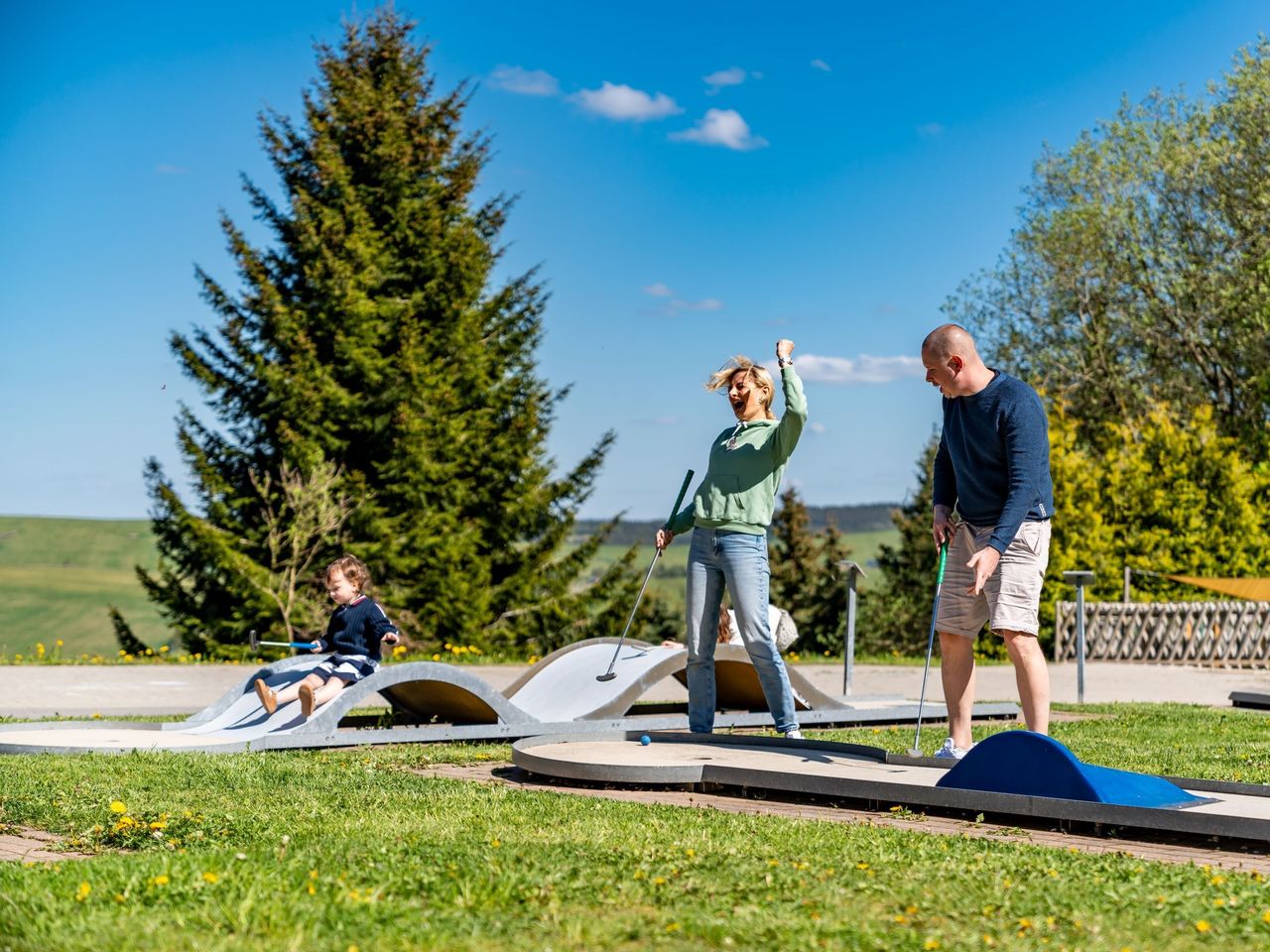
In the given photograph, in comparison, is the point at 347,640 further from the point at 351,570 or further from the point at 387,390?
the point at 387,390

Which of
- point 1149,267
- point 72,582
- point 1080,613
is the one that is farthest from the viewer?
point 72,582

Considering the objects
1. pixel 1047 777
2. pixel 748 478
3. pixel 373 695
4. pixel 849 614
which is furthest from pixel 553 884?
pixel 849 614

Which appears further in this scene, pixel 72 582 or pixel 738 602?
pixel 72 582

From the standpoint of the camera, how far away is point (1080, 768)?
200 inches

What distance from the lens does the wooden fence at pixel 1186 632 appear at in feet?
73.7

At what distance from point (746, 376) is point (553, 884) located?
4252 mm

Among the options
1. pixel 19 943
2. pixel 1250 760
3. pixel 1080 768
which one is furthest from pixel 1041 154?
pixel 19 943

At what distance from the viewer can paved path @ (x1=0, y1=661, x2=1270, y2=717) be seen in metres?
11.7

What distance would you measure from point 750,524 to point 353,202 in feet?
61.8

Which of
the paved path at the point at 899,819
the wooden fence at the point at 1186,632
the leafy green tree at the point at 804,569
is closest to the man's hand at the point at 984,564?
the paved path at the point at 899,819

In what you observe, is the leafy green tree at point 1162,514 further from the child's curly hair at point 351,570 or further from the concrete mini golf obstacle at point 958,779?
the concrete mini golf obstacle at point 958,779

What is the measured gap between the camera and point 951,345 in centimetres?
613

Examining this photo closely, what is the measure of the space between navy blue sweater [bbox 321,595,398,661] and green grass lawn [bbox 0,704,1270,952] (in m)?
3.07

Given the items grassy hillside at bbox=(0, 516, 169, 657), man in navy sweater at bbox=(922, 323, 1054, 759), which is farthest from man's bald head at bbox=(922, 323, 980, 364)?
grassy hillside at bbox=(0, 516, 169, 657)
